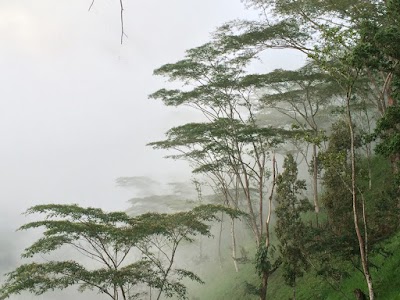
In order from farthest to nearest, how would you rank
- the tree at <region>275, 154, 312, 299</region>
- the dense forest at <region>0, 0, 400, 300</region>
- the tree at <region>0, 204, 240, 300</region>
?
the tree at <region>275, 154, 312, 299</region> < the tree at <region>0, 204, 240, 300</region> < the dense forest at <region>0, 0, 400, 300</region>

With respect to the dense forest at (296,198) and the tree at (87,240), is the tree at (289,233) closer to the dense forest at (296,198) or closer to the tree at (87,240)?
the dense forest at (296,198)

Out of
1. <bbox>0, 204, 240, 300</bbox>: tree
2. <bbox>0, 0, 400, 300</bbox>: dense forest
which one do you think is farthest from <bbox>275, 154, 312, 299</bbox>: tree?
<bbox>0, 204, 240, 300</bbox>: tree

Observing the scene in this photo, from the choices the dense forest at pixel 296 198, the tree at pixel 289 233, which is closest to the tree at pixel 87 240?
the dense forest at pixel 296 198

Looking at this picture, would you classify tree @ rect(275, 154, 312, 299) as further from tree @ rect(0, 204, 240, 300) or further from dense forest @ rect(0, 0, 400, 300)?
tree @ rect(0, 204, 240, 300)

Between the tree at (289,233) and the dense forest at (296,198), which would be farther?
the tree at (289,233)

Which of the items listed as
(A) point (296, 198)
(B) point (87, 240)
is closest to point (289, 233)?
(A) point (296, 198)

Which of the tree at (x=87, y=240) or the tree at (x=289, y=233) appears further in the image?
the tree at (x=289, y=233)

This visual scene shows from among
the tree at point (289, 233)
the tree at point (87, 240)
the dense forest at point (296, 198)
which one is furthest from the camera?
the tree at point (289, 233)

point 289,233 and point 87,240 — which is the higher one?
point 87,240

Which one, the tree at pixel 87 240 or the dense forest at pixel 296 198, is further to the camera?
the tree at pixel 87 240

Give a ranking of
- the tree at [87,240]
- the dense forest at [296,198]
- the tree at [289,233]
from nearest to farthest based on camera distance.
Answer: the dense forest at [296,198]
the tree at [87,240]
the tree at [289,233]

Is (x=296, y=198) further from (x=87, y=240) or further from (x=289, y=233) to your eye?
(x=87, y=240)

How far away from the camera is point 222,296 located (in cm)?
2434

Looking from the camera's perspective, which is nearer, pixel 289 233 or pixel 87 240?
pixel 289 233
